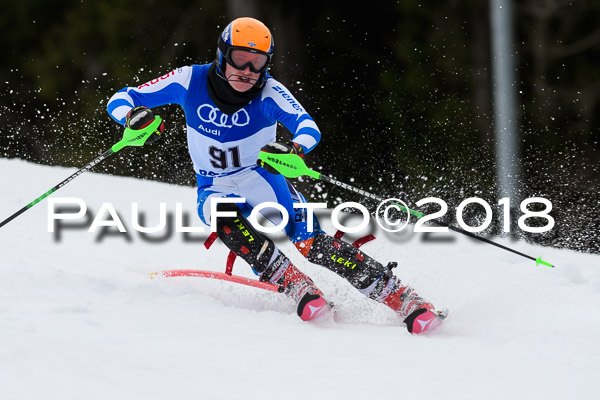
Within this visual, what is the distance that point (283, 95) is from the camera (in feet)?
13.5

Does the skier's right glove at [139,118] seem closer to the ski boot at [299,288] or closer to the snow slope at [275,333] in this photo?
the snow slope at [275,333]

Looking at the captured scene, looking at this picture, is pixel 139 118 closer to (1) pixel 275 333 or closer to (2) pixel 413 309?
(1) pixel 275 333

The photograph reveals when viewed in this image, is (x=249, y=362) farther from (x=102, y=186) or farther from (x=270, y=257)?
(x=102, y=186)

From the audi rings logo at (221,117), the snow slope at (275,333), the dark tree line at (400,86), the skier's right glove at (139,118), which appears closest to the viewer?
the snow slope at (275,333)

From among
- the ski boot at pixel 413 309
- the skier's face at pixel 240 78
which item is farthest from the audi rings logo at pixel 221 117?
the ski boot at pixel 413 309

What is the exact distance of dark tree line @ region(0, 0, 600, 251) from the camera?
14.4 metres

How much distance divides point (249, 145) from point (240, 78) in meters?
0.41

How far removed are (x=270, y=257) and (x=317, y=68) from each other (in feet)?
42.9

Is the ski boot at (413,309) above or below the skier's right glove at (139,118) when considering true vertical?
below

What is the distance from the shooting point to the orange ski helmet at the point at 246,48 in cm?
396

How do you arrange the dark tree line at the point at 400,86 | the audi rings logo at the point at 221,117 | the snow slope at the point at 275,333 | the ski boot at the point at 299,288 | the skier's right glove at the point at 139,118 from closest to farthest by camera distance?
the snow slope at the point at 275,333, the ski boot at the point at 299,288, the skier's right glove at the point at 139,118, the audi rings logo at the point at 221,117, the dark tree line at the point at 400,86

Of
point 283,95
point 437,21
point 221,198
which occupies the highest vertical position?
point 437,21

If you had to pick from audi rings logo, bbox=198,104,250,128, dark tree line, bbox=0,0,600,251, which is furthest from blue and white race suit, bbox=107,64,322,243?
dark tree line, bbox=0,0,600,251

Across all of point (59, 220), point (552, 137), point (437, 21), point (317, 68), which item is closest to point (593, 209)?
point (552, 137)
